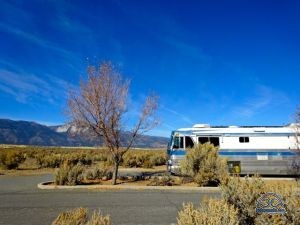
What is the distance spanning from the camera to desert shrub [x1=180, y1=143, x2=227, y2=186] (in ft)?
59.3

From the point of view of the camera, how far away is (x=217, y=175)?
18375 millimetres

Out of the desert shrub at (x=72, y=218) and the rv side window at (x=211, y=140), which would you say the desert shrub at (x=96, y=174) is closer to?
the rv side window at (x=211, y=140)

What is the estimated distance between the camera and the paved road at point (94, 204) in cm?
998

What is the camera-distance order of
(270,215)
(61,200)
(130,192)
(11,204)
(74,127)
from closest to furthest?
(270,215) → (11,204) → (61,200) → (130,192) → (74,127)

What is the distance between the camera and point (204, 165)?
18812mm

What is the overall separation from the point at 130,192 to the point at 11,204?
5.09m

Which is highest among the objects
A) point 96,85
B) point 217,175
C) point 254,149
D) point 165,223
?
point 96,85

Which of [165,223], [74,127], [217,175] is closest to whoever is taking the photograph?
[165,223]

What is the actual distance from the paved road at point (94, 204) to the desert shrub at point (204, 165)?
6.95 feet

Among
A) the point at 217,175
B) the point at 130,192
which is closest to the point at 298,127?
the point at 217,175

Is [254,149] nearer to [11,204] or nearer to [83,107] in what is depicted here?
[83,107]

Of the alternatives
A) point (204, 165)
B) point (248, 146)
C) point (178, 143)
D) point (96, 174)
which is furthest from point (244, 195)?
point (248, 146)

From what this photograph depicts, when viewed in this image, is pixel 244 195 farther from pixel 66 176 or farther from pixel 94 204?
pixel 66 176

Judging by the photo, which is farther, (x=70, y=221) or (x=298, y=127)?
(x=298, y=127)
